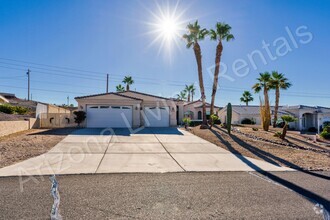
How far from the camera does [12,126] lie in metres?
15.5

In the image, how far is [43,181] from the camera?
18.6 feet

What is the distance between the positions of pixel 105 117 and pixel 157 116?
5476 millimetres

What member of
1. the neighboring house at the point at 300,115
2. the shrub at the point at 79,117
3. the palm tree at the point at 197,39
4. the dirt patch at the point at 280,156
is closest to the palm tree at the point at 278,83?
the neighboring house at the point at 300,115

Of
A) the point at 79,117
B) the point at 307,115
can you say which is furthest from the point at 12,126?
the point at 307,115

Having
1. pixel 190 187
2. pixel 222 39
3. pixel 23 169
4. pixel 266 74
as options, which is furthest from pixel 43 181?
pixel 266 74

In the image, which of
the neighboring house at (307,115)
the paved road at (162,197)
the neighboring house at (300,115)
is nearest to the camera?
the paved road at (162,197)

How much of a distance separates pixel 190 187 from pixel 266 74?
83.7ft

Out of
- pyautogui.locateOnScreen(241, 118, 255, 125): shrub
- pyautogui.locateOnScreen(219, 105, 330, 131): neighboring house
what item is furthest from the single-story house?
pyautogui.locateOnScreen(219, 105, 330, 131): neighboring house

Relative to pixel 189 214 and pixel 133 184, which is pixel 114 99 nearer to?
pixel 133 184

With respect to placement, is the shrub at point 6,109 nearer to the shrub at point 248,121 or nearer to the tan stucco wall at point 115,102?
the tan stucco wall at point 115,102

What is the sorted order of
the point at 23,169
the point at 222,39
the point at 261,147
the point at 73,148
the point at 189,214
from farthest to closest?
the point at 222,39 < the point at 261,147 < the point at 73,148 < the point at 23,169 < the point at 189,214

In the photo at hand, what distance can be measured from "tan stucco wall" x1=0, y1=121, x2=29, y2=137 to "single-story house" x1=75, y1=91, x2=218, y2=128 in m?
4.73

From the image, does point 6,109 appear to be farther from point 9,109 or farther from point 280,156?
point 280,156

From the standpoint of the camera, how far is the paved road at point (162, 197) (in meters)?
4.07
